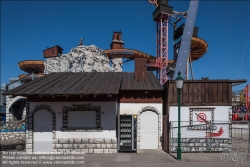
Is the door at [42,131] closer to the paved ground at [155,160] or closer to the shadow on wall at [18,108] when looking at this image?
the paved ground at [155,160]

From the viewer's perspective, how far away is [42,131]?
12.2m

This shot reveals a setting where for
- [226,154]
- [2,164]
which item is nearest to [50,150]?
[2,164]

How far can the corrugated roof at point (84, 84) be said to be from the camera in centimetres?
1130

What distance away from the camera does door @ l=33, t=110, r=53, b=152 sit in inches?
480

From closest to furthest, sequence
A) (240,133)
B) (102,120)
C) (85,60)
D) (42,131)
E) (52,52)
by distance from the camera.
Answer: (102,120) < (42,131) < (240,133) < (85,60) < (52,52)

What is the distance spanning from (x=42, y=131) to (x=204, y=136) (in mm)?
9118

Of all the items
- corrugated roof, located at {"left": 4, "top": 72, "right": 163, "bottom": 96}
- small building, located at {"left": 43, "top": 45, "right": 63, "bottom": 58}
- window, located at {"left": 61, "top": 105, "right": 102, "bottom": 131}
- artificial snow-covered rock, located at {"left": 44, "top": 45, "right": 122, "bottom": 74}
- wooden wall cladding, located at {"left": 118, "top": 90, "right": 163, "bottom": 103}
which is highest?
small building, located at {"left": 43, "top": 45, "right": 63, "bottom": 58}

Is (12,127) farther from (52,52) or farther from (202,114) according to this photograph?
(52,52)

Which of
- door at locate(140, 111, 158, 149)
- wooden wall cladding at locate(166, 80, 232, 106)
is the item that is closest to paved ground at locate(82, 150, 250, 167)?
door at locate(140, 111, 158, 149)

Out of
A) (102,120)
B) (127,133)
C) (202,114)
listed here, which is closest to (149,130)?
(127,133)

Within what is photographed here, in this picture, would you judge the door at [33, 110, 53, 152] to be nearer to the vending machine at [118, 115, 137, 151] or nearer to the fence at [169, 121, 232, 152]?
the vending machine at [118, 115, 137, 151]

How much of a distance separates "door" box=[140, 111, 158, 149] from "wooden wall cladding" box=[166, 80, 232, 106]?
1.42 metres

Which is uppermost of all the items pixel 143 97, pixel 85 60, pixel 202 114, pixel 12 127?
pixel 85 60

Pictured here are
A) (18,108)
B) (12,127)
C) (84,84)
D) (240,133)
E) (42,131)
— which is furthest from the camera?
(18,108)
